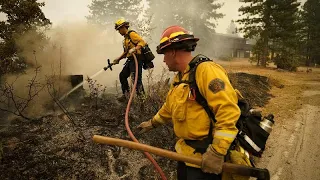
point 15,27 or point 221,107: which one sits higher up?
point 15,27

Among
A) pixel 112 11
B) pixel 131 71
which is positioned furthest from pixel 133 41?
pixel 112 11

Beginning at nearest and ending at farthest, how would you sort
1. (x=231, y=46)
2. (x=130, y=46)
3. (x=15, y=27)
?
(x=130, y=46) → (x=15, y=27) → (x=231, y=46)

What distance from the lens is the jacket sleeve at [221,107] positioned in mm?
1859


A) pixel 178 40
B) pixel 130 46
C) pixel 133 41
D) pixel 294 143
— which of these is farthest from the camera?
pixel 130 46

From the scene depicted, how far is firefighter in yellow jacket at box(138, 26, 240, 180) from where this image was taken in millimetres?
1874

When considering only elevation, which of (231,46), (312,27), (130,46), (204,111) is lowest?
(204,111)

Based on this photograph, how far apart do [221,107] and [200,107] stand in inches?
9.5

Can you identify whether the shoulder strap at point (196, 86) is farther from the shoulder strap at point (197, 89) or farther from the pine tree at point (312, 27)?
the pine tree at point (312, 27)

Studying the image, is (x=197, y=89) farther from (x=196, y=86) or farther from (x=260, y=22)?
(x=260, y=22)

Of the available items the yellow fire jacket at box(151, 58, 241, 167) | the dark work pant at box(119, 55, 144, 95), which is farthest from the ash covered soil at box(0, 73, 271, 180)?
the yellow fire jacket at box(151, 58, 241, 167)

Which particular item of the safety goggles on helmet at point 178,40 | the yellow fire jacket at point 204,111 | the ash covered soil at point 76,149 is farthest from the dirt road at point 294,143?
the safety goggles on helmet at point 178,40

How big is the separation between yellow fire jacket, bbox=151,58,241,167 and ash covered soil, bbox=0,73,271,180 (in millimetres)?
1708

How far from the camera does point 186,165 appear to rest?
7.43 feet

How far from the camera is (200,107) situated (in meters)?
2.08
